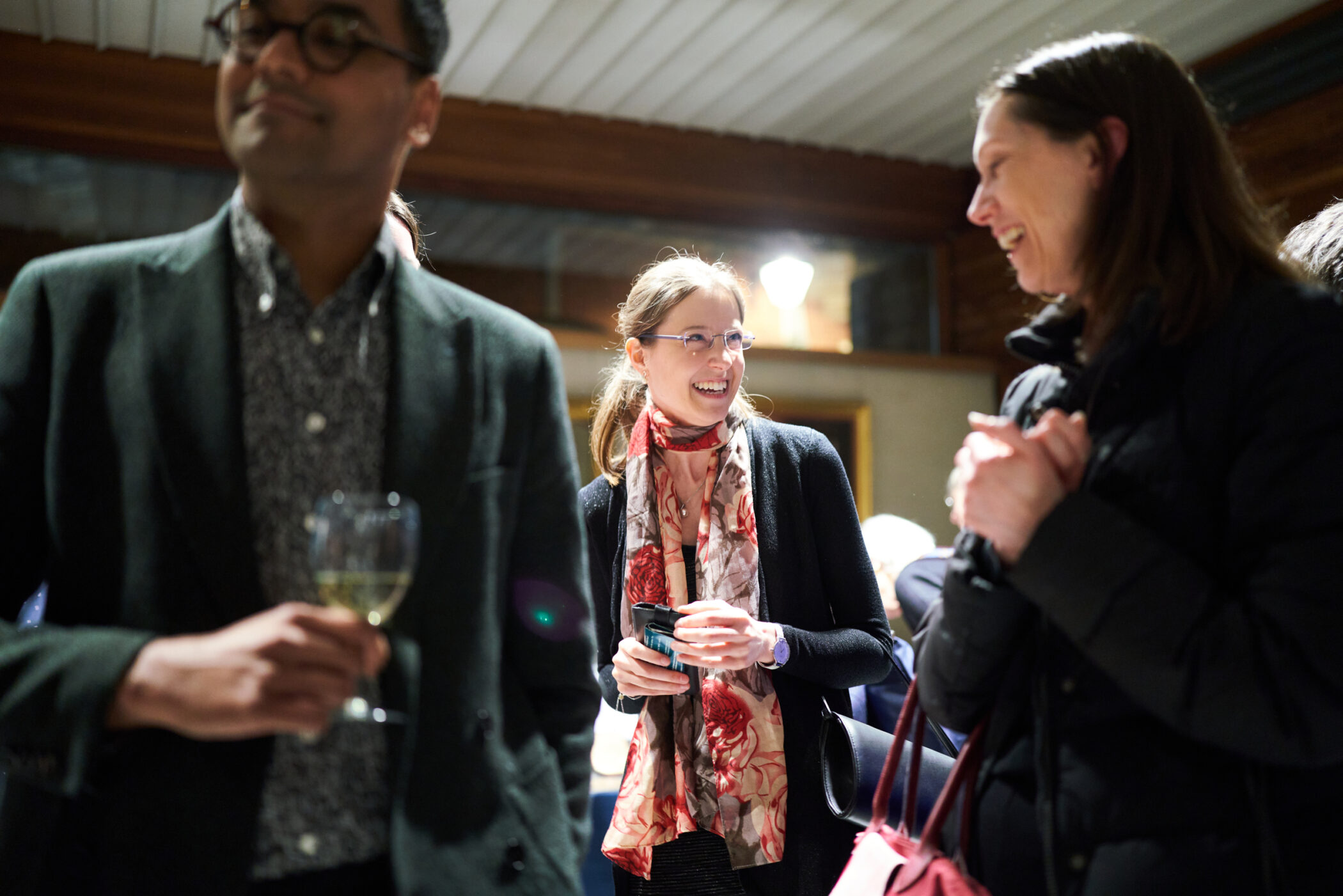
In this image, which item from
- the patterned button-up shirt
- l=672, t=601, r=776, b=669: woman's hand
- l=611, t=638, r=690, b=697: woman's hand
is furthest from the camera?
l=611, t=638, r=690, b=697: woman's hand

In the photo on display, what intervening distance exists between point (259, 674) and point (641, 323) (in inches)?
61.3

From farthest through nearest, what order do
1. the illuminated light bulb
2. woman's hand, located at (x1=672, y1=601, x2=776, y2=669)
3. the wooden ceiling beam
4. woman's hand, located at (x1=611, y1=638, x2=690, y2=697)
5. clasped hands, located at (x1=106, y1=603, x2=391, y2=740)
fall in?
the illuminated light bulb, the wooden ceiling beam, woman's hand, located at (x1=611, y1=638, x2=690, y2=697), woman's hand, located at (x1=672, y1=601, x2=776, y2=669), clasped hands, located at (x1=106, y1=603, x2=391, y2=740)

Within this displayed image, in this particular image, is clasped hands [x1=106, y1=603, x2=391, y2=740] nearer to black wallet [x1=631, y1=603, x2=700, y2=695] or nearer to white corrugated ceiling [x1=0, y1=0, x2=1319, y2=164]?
black wallet [x1=631, y1=603, x2=700, y2=695]

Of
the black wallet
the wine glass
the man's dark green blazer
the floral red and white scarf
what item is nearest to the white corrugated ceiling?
the floral red and white scarf

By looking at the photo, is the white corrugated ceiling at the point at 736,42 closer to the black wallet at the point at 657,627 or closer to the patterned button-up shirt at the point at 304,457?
the black wallet at the point at 657,627

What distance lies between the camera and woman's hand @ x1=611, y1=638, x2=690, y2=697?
1949mm

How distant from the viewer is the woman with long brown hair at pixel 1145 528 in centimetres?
103

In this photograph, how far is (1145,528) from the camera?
1090 mm

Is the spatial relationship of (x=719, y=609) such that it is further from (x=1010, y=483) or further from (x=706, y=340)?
(x=1010, y=483)

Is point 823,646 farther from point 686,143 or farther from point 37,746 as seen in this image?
point 686,143

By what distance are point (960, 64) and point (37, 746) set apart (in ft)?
19.2

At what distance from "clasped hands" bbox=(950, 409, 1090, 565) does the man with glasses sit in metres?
0.49

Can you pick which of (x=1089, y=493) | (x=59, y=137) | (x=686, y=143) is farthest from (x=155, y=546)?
(x=686, y=143)

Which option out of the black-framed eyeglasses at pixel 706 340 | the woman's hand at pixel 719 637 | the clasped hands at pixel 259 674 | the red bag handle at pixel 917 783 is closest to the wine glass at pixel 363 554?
the clasped hands at pixel 259 674
